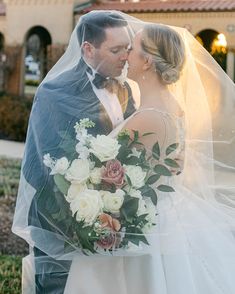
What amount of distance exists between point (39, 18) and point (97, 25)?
678 inches

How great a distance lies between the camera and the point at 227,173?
3393mm

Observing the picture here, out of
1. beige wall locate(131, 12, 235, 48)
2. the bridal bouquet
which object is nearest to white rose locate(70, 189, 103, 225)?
the bridal bouquet

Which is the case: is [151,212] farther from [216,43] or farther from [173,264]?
[216,43]

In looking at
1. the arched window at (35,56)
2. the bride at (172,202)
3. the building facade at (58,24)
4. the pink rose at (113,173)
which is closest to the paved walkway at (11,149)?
the building facade at (58,24)

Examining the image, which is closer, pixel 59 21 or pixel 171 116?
pixel 171 116

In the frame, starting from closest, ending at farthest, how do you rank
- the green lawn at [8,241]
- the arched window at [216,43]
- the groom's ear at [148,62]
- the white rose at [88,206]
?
the white rose at [88,206]
the groom's ear at [148,62]
the green lawn at [8,241]
the arched window at [216,43]

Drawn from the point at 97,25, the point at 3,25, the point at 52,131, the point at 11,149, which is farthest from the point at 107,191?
the point at 3,25

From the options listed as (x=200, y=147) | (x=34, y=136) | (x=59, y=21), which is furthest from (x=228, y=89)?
(x=59, y=21)

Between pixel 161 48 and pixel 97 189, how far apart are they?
71 centimetres

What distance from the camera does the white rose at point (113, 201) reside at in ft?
8.78

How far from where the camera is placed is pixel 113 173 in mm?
2715

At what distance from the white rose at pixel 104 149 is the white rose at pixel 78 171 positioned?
6 centimetres

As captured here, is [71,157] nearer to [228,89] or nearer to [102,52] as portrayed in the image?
[102,52]

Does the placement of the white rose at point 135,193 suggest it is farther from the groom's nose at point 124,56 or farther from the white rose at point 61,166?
the groom's nose at point 124,56
